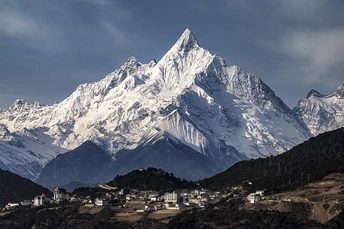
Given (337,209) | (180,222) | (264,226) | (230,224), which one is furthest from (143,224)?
(337,209)

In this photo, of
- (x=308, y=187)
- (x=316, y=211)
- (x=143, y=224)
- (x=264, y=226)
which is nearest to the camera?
(x=264, y=226)

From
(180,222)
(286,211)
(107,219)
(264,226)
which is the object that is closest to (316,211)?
(286,211)

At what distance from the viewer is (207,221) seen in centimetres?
17125

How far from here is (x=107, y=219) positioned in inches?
7515

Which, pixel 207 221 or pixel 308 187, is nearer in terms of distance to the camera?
pixel 207 221

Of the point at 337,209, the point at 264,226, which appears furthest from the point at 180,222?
the point at 337,209

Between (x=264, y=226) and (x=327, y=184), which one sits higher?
(x=327, y=184)

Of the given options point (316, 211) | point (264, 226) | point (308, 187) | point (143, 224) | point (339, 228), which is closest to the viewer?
point (339, 228)

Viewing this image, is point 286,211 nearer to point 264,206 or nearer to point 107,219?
point 264,206

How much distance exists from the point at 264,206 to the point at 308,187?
1834 cm

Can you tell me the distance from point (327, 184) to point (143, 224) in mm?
50014

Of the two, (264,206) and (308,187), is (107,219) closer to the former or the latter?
(264,206)

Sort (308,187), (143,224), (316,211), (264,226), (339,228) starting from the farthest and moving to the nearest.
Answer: (308,187) < (143,224) < (316,211) < (264,226) < (339,228)

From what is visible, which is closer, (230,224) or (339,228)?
(339,228)
